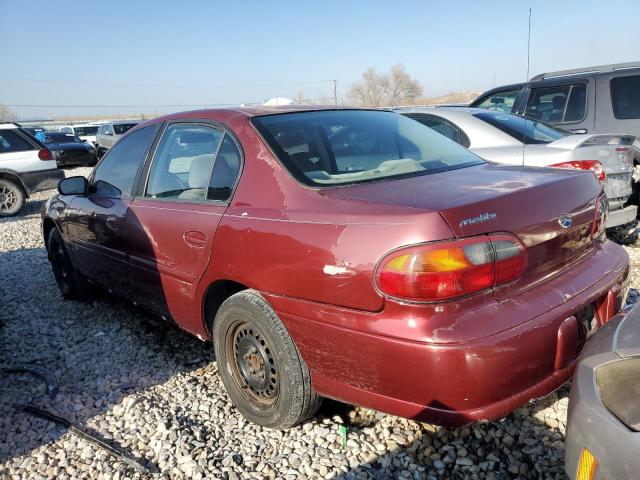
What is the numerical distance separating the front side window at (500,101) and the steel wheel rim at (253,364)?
6.42m

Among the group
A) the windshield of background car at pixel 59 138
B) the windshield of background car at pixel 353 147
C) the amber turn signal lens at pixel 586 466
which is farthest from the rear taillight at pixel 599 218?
the windshield of background car at pixel 59 138

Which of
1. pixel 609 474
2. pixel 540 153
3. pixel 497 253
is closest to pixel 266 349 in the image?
pixel 497 253

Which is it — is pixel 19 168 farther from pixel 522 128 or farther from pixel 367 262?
pixel 367 262

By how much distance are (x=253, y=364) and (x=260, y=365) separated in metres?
0.06

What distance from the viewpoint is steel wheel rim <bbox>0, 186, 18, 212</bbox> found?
10039mm

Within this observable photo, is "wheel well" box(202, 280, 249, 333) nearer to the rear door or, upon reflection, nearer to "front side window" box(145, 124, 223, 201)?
the rear door

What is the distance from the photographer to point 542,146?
4492mm

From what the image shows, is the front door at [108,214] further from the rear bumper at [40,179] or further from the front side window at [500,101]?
the rear bumper at [40,179]

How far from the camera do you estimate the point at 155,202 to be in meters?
3.15

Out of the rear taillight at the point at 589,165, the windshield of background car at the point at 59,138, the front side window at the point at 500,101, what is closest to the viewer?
the rear taillight at the point at 589,165

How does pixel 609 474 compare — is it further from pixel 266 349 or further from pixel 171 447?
pixel 171 447

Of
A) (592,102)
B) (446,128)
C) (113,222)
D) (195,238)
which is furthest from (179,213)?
(592,102)

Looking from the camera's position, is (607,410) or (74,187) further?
(74,187)

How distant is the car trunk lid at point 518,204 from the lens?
1.91m
